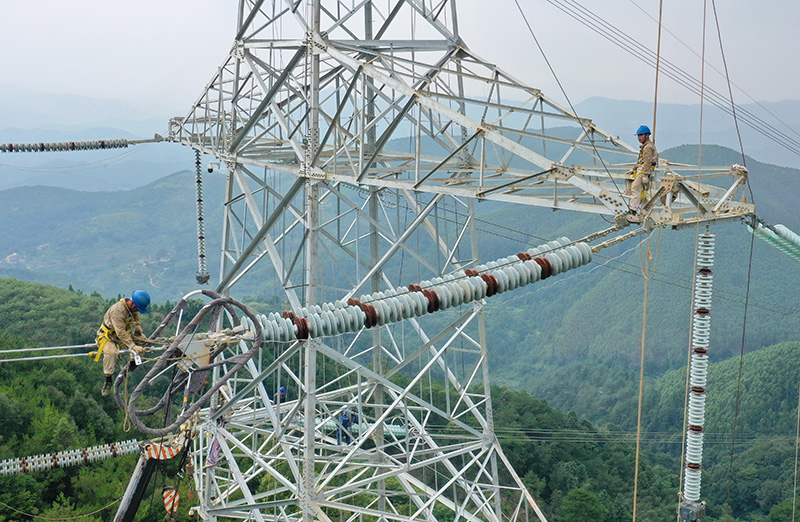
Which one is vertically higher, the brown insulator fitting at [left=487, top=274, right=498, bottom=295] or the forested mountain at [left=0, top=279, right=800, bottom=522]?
the brown insulator fitting at [left=487, top=274, right=498, bottom=295]

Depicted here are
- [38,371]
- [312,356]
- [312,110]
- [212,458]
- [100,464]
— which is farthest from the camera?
[38,371]

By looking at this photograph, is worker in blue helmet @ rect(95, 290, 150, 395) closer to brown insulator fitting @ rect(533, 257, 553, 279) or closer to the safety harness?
the safety harness

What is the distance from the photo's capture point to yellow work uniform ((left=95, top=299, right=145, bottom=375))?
10492 mm

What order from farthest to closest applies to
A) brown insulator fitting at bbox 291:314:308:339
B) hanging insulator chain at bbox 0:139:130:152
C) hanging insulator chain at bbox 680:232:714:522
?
1. hanging insulator chain at bbox 0:139:130:152
2. brown insulator fitting at bbox 291:314:308:339
3. hanging insulator chain at bbox 680:232:714:522

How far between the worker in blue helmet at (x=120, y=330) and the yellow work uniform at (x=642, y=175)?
7.04 metres

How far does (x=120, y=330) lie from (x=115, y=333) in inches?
5.9

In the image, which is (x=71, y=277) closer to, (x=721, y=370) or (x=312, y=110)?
(x=721, y=370)

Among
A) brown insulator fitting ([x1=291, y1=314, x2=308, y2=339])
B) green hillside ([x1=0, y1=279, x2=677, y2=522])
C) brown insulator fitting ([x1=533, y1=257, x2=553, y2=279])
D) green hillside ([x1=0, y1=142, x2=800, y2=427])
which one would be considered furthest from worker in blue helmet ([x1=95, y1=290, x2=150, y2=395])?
green hillside ([x1=0, y1=142, x2=800, y2=427])

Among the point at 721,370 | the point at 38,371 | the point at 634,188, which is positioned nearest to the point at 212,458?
the point at 634,188

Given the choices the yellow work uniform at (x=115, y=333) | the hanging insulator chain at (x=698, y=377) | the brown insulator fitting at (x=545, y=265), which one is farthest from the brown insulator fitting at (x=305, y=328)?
the hanging insulator chain at (x=698, y=377)

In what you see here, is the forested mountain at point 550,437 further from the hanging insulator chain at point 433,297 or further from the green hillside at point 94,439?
the hanging insulator chain at point 433,297

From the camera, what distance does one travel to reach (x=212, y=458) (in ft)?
60.3

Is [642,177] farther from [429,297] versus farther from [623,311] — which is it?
[623,311]

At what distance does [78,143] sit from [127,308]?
2433 centimetres
